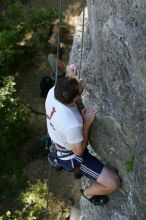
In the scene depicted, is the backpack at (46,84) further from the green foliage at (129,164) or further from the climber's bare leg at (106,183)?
the green foliage at (129,164)

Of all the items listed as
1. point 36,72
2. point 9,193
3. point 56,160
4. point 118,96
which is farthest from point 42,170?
point 118,96

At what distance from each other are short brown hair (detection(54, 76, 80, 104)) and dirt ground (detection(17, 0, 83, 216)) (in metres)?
5.29

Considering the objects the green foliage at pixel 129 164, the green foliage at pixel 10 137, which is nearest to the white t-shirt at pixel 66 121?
the green foliage at pixel 129 164

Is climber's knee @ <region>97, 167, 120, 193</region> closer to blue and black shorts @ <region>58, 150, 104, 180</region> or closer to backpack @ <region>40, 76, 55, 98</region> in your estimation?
blue and black shorts @ <region>58, 150, 104, 180</region>

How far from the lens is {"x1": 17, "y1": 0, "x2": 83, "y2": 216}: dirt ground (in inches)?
404

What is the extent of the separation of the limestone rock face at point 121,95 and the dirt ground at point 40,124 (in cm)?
365

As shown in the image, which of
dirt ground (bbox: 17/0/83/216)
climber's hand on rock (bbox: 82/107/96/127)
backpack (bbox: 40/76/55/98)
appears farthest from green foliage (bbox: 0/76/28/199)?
climber's hand on rock (bbox: 82/107/96/127)

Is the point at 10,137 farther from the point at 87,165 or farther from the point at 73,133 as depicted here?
the point at 73,133

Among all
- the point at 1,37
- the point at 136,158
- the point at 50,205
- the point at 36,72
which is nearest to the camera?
the point at 136,158

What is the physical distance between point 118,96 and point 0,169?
18.0 feet

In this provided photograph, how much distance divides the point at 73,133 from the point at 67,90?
0.49 m

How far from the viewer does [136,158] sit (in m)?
5.19

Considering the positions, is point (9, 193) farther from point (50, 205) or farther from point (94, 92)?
point (94, 92)

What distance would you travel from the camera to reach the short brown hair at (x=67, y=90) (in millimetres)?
5062
